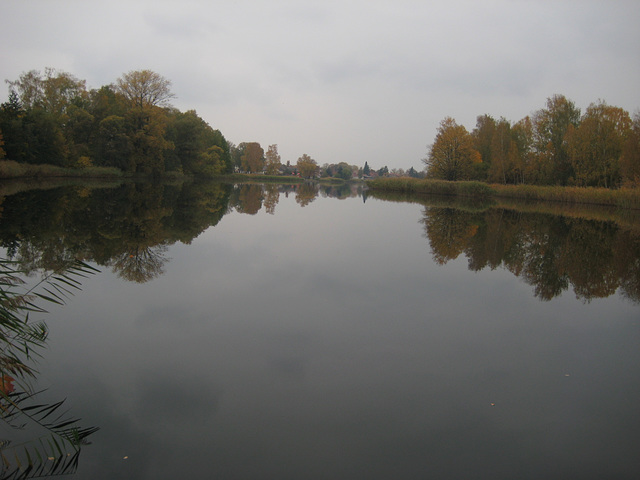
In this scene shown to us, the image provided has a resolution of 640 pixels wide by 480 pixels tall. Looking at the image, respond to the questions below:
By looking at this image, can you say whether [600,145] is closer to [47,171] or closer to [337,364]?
[337,364]

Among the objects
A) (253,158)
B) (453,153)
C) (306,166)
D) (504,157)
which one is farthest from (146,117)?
(306,166)

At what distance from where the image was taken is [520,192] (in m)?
40.7

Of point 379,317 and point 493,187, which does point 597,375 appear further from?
point 493,187

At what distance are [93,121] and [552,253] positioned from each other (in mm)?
44681

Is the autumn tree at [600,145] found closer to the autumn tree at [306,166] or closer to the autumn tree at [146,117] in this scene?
the autumn tree at [146,117]

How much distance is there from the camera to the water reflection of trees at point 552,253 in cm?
831

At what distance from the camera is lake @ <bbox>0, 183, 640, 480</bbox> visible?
2918 mm

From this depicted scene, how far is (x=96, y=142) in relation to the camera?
41656 mm

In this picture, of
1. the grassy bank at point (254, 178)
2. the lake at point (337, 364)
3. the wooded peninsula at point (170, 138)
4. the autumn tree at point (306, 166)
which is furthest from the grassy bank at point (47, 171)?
the autumn tree at point (306, 166)

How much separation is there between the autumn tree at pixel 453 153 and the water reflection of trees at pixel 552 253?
103 ft

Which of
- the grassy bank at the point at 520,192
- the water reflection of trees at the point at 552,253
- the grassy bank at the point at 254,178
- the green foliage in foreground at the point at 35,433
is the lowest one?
the green foliage in foreground at the point at 35,433

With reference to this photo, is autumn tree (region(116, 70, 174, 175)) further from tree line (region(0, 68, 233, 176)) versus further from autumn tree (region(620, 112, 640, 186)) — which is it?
autumn tree (region(620, 112, 640, 186))

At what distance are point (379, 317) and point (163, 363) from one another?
301 centimetres

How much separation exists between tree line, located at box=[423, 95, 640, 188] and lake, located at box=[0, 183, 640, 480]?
3780 cm
